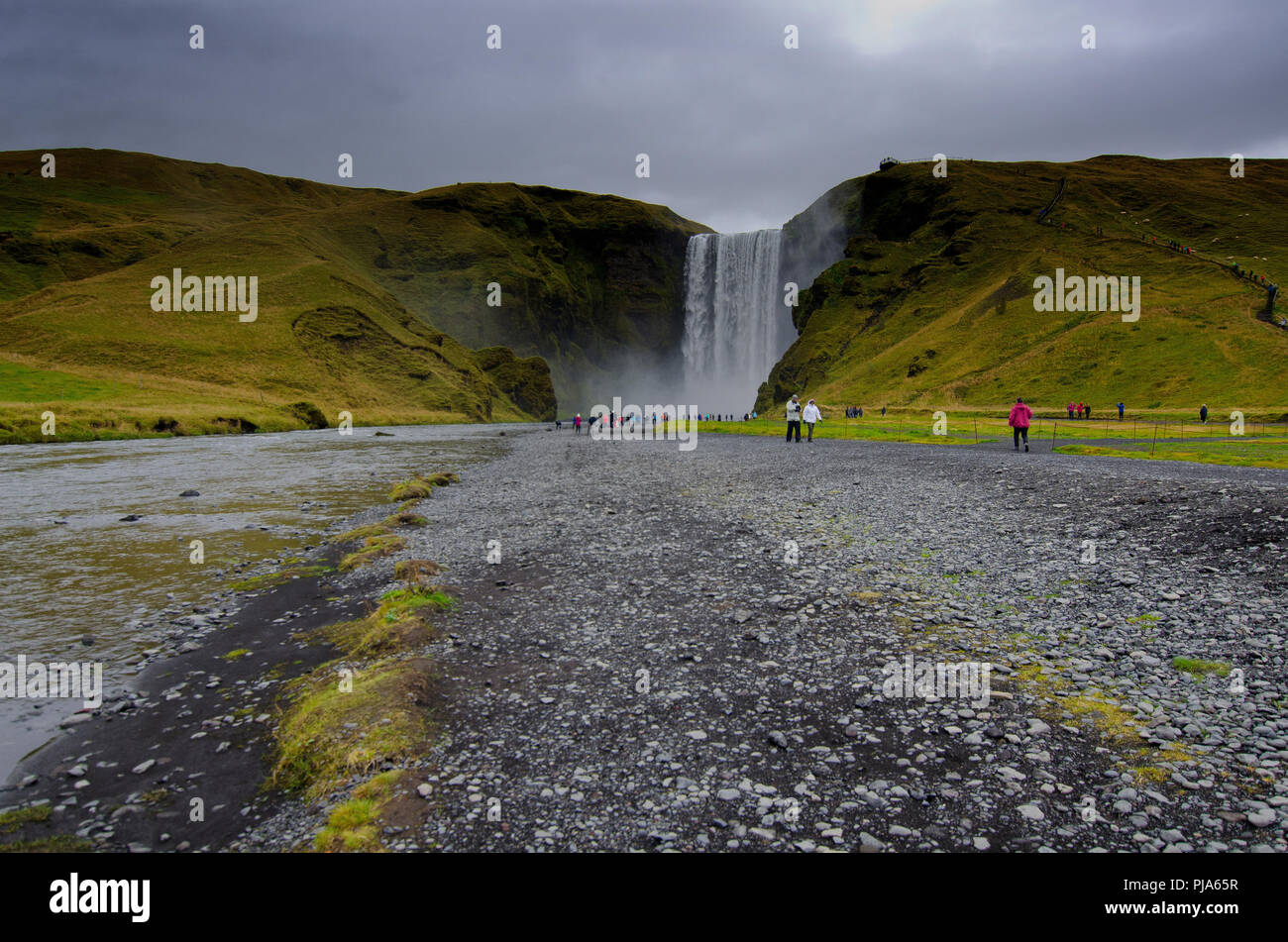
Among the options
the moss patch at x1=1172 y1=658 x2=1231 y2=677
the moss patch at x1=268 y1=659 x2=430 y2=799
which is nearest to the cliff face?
the moss patch at x1=268 y1=659 x2=430 y2=799

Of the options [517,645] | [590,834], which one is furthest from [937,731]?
[517,645]

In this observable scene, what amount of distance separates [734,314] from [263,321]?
93344 mm

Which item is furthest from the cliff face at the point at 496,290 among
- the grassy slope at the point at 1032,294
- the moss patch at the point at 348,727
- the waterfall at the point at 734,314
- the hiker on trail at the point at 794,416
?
the moss patch at the point at 348,727

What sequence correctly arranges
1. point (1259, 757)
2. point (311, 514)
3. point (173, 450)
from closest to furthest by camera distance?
1. point (1259, 757)
2. point (311, 514)
3. point (173, 450)

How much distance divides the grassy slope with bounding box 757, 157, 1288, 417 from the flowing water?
7443 cm

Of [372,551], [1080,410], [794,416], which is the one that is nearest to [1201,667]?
[372,551]

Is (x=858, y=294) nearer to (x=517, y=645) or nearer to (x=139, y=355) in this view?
(x=139, y=355)

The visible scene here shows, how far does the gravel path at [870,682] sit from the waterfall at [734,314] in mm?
131226

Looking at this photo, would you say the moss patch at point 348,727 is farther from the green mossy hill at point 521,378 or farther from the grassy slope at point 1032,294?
the green mossy hill at point 521,378

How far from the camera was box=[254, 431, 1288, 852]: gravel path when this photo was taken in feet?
18.4

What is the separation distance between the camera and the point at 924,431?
54250 mm

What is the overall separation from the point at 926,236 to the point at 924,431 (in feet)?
305

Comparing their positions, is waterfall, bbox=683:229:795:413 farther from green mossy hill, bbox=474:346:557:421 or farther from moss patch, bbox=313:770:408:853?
moss patch, bbox=313:770:408:853
